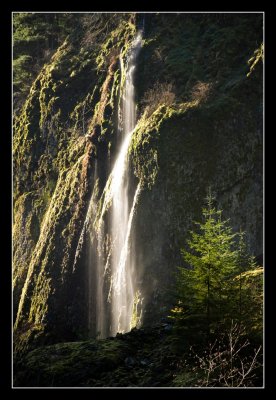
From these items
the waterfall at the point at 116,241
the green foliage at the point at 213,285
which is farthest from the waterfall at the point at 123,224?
the green foliage at the point at 213,285

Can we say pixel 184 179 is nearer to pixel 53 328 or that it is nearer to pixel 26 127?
pixel 53 328

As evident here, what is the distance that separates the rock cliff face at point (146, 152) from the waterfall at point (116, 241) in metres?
0.27

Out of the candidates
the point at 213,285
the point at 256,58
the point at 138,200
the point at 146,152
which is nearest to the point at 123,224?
the point at 138,200

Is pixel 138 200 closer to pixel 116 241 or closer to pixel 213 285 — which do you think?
pixel 116 241

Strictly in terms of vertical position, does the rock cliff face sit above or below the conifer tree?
above

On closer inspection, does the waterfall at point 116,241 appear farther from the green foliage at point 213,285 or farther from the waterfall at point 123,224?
the green foliage at point 213,285

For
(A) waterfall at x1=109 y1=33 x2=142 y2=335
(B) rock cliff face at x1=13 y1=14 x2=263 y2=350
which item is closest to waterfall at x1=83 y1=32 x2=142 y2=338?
(A) waterfall at x1=109 y1=33 x2=142 y2=335

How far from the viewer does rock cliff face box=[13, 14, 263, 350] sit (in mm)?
14273

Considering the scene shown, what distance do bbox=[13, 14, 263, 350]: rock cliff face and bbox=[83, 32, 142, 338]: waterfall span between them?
266mm

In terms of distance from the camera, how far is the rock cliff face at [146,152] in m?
14.3

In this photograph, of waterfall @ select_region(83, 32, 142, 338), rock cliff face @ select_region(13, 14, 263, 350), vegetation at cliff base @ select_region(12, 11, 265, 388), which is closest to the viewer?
vegetation at cliff base @ select_region(12, 11, 265, 388)

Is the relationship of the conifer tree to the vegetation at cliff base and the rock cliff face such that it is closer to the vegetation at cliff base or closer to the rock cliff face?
the vegetation at cliff base

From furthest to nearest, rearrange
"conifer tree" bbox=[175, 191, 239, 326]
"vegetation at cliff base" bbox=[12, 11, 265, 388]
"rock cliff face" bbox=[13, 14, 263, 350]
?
"rock cliff face" bbox=[13, 14, 263, 350], "vegetation at cliff base" bbox=[12, 11, 265, 388], "conifer tree" bbox=[175, 191, 239, 326]

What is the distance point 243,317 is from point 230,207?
432 cm
